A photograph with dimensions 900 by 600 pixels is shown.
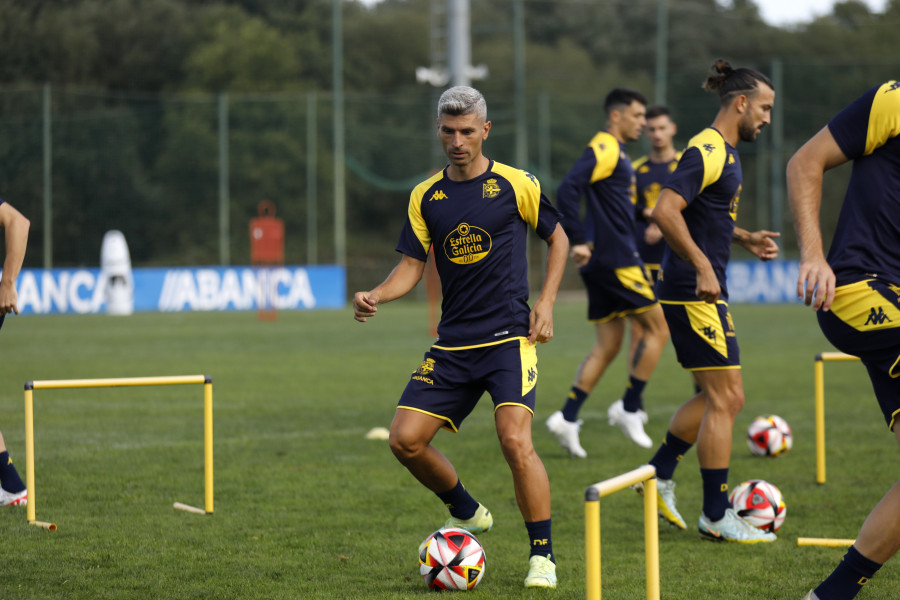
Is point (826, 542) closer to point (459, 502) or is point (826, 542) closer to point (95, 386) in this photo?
point (459, 502)

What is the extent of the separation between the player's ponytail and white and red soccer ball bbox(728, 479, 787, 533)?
2068mm

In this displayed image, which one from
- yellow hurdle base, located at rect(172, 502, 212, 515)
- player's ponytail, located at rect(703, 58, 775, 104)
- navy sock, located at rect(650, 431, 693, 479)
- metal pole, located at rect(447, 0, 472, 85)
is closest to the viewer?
player's ponytail, located at rect(703, 58, 775, 104)

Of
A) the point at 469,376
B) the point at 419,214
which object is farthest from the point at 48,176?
the point at 469,376

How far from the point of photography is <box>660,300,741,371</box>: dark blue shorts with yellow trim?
5.51 m

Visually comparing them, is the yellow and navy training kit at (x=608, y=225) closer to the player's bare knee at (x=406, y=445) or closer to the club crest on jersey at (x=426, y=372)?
the club crest on jersey at (x=426, y=372)

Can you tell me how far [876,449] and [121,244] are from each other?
2137 centimetres

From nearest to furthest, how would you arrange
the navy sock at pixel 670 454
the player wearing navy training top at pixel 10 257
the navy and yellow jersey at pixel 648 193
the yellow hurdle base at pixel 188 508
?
the player wearing navy training top at pixel 10 257, the navy sock at pixel 670 454, the yellow hurdle base at pixel 188 508, the navy and yellow jersey at pixel 648 193

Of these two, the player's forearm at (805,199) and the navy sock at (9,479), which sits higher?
the player's forearm at (805,199)

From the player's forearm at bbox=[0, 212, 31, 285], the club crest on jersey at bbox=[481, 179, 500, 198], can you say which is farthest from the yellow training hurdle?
the club crest on jersey at bbox=[481, 179, 500, 198]

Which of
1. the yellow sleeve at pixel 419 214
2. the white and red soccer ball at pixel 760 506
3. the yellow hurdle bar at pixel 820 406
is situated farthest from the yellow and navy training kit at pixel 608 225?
the yellow sleeve at pixel 419 214

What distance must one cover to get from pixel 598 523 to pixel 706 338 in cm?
272

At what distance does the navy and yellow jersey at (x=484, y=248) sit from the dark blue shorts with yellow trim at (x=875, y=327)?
4.88 ft

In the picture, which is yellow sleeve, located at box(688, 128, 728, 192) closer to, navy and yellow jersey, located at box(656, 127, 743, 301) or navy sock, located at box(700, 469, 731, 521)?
navy and yellow jersey, located at box(656, 127, 743, 301)

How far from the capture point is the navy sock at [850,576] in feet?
12.7
